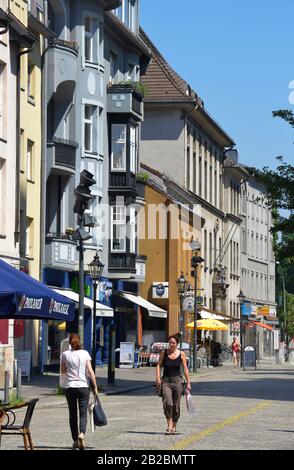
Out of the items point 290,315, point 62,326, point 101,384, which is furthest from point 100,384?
point 290,315

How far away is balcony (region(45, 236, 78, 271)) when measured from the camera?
1988 inches

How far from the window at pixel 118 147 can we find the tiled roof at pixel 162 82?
65.6ft

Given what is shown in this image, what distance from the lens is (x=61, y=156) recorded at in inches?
2018

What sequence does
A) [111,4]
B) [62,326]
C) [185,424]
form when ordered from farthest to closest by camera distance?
1. [111,4]
2. [62,326]
3. [185,424]

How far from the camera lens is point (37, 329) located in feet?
162

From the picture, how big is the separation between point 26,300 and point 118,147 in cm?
3652

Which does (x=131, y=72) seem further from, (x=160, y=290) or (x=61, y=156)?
(x=160, y=290)

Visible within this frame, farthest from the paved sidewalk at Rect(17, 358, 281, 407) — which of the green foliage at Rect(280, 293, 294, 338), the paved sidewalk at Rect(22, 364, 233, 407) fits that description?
the green foliage at Rect(280, 293, 294, 338)

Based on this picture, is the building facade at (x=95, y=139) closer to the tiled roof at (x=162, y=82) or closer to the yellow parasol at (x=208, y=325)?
the yellow parasol at (x=208, y=325)

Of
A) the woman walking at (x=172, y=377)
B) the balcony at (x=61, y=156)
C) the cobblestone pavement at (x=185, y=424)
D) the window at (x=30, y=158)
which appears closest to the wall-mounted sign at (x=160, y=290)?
the balcony at (x=61, y=156)

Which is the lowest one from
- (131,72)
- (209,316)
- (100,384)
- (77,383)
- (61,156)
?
(77,383)

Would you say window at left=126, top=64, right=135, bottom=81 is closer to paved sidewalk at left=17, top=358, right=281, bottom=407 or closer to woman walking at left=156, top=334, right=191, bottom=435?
paved sidewalk at left=17, top=358, right=281, bottom=407

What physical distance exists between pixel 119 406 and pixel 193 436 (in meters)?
10.0
